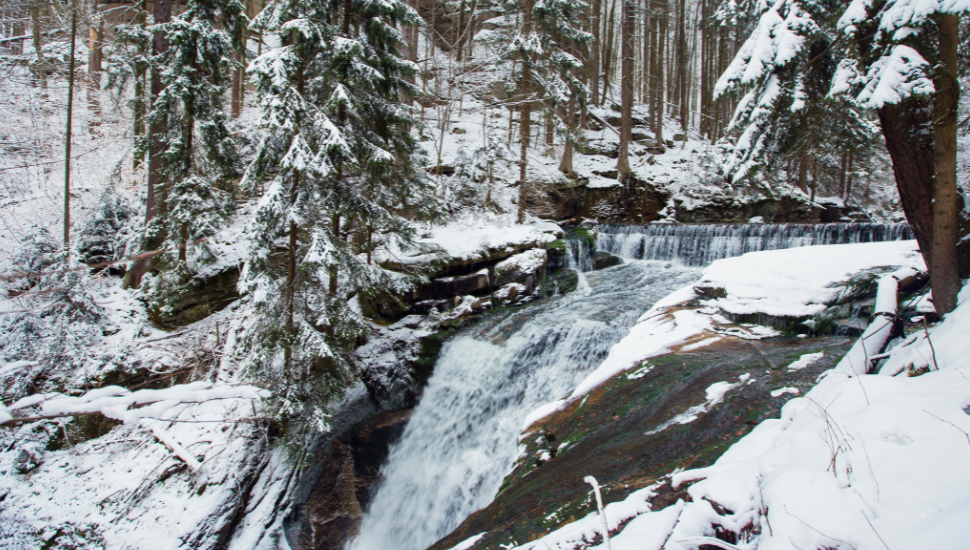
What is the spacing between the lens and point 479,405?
775 cm

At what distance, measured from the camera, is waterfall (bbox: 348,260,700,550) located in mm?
6348

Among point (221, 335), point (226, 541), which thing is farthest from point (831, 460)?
point (221, 335)

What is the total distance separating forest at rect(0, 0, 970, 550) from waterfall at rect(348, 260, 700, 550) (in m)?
0.06

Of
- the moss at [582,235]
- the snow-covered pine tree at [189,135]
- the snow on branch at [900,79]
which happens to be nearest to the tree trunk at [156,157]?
the snow-covered pine tree at [189,135]

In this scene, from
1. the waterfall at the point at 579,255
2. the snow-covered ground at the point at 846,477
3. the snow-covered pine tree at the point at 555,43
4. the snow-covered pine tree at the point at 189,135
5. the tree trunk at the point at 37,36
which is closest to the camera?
the snow-covered ground at the point at 846,477

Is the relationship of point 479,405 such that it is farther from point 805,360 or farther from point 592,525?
point 592,525

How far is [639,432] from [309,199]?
607cm

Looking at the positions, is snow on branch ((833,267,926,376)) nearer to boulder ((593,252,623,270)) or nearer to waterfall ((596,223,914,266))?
waterfall ((596,223,914,266))

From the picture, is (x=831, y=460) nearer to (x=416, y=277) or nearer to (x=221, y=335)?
(x=416, y=277)

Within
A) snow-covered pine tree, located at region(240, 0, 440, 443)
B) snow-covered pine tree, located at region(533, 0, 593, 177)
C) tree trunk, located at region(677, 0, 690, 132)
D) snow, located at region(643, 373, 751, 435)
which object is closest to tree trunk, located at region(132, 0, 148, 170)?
snow-covered pine tree, located at region(240, 0, 440, 443)

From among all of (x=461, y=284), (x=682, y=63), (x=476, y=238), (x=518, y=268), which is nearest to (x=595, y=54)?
(x=682, y=63)

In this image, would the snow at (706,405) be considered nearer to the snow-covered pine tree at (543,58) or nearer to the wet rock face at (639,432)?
the wet rock face at (639,432)

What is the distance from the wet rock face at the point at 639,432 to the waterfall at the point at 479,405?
1651 millimetres

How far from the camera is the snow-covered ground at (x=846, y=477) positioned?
162 centimetres
